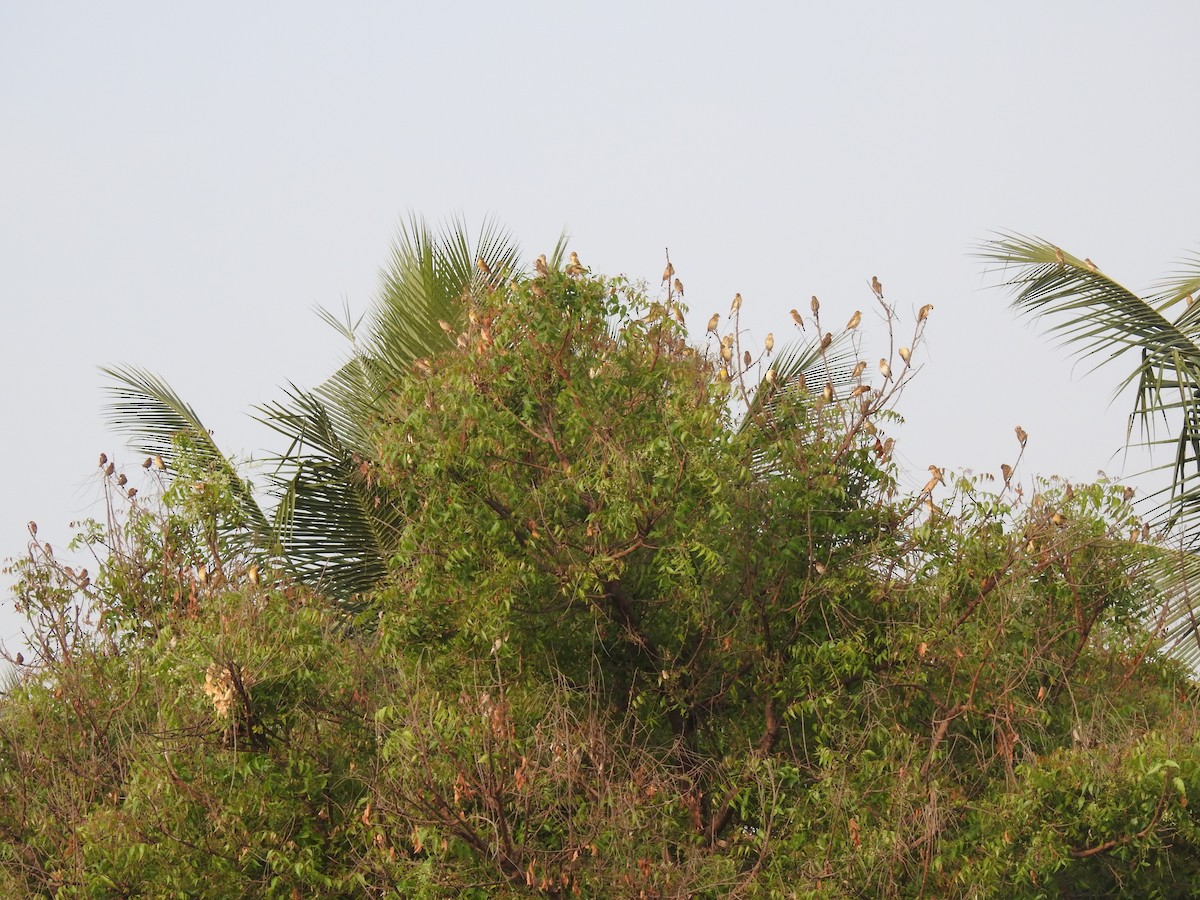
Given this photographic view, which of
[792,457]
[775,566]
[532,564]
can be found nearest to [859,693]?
[775,566]

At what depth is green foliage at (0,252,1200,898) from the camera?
7461mm

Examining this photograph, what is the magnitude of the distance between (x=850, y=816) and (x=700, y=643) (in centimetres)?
179

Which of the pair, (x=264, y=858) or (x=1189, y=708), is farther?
(x=1189, y=708)

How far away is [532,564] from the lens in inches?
352

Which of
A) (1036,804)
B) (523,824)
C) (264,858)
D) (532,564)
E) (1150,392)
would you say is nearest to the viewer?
(523,824)

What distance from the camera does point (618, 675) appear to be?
9758mm

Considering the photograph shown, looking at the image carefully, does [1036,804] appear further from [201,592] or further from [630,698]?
→ [201,592]

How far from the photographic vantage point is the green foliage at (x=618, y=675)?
746 cm

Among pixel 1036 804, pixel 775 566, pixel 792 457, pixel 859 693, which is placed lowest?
pixel 1036 804

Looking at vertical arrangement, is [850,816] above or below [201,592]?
below

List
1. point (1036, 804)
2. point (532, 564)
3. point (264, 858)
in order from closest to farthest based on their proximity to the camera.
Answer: point (1036, 804) → point (264, 858) → point (532, 564)

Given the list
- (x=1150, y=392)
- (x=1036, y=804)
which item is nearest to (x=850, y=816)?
(x=1036, y=804)

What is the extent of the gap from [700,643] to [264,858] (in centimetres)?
308

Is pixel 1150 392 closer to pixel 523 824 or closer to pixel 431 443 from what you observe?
pixel 431 443
